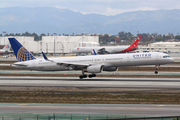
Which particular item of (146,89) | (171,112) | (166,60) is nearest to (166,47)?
(166,60)

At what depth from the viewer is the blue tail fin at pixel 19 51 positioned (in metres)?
53.1

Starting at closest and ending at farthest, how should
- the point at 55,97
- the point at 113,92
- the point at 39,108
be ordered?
the point at 39,108 → the point at 55,97 → the point at 113,92

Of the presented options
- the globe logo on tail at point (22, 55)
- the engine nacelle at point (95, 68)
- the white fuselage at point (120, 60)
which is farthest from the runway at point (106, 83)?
the globe logo on tail at point (22, 55)

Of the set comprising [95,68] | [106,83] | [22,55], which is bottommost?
[106,83]

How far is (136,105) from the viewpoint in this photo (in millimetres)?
27359

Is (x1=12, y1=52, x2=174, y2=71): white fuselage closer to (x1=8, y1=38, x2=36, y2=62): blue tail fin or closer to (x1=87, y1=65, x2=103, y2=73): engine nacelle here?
(x1=87, y1=65, x2=103, y2=73): engine nacelle

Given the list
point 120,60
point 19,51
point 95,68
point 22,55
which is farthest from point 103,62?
point 19,51

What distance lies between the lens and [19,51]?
53.4m

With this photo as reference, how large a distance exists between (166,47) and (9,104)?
6737 inches

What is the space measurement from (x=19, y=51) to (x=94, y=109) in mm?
31974

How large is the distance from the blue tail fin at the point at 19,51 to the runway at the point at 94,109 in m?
26.4

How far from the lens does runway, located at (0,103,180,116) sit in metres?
A: 24.5

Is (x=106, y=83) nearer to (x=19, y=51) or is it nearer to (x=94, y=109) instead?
(x=94, y=109)

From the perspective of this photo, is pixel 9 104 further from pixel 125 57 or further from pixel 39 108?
pixel 125 57
